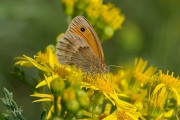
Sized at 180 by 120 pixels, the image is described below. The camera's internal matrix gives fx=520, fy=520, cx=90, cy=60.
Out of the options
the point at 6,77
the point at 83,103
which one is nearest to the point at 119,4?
the point at 6,77

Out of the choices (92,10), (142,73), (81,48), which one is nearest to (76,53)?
(81,48)

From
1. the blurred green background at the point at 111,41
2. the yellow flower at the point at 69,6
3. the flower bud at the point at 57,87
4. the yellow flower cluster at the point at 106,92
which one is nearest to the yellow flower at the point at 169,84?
the yellow flower cluster at the point at 106,92

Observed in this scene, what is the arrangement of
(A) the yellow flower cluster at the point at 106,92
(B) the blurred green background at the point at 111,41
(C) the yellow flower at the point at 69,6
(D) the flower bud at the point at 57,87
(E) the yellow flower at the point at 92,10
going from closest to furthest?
(D) the flower bud at the point at 57,87, (A) the yellow flower cluster at the point at 106,92, (E) the yellow flower at the point at 92,10, (C) the yellow flower at the point at 69,6, (B) the blurred green background at the point at 111,41

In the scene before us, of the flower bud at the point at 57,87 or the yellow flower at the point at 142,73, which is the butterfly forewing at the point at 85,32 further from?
the flower bud at the point at 57,87

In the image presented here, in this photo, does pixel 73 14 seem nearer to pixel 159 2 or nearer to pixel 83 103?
pixel 83 103

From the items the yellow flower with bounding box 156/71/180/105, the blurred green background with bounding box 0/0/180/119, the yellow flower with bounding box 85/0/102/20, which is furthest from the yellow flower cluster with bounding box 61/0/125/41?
the blurred green background with bounding box 0/0/180/119

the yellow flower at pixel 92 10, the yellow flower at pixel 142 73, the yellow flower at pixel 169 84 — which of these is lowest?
the yellow flower at pixel 169 84
